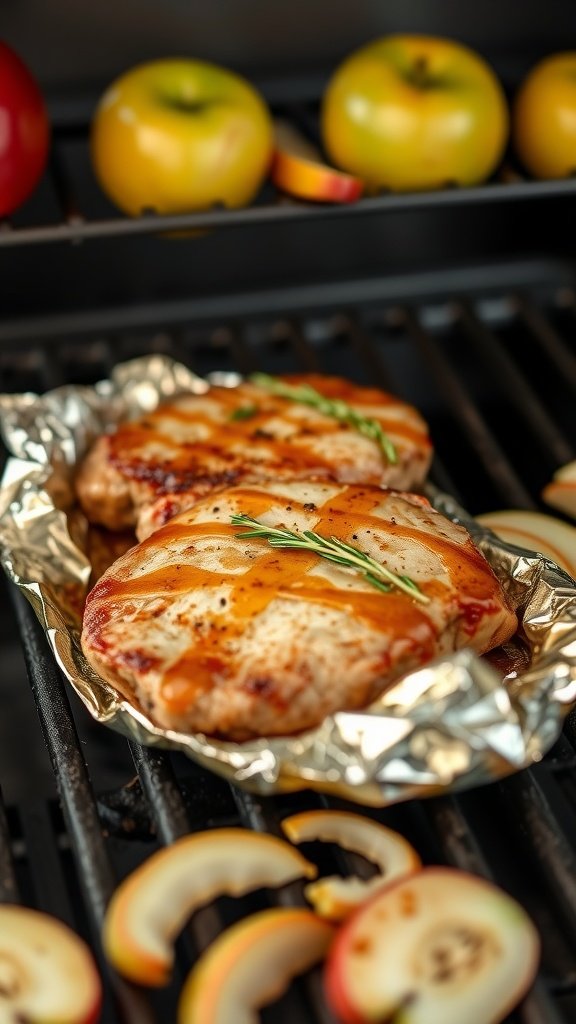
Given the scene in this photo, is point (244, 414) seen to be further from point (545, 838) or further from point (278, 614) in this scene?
point (545, 838)

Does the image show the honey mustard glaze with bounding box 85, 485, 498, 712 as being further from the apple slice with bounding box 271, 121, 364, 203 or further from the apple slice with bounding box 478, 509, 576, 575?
the apple slice with bounding box 271, 121, 364, 203

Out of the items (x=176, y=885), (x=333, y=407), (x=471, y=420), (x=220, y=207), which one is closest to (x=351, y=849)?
(x=176, y=885)

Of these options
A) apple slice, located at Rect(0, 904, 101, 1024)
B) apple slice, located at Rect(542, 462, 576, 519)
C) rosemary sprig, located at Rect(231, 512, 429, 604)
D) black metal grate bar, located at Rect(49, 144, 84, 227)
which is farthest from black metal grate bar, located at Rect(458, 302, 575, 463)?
apple slice, located at Rect(0, 904, 101, 1024)

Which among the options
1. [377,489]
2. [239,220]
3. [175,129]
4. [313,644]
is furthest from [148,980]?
[175,129]

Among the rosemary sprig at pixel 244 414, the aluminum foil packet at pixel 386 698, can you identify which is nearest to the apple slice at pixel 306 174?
the rosemary sprig at pixel 244 414

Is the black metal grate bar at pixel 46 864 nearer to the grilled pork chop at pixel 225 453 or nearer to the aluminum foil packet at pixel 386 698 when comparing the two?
the aluminum foil packet at pixel 386 698
